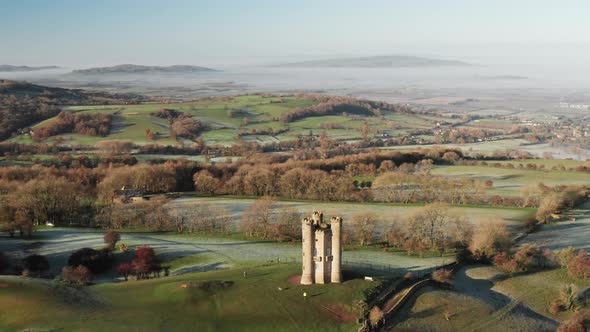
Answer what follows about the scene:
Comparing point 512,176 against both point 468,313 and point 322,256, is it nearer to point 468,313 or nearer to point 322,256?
point 468,313

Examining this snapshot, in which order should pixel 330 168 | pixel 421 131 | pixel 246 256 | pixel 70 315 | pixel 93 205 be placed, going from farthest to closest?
pixel 421 131
pixel 330 168
pixel 93 205
pixel 246 256
pixel 70 315

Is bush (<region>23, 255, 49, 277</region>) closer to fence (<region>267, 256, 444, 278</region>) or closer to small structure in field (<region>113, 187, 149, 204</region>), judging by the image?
fence (<region>267, 256, 444, 278</region>)

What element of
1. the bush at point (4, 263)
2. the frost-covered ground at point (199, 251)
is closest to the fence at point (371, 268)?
the frost-covered ground at point (199, 251)

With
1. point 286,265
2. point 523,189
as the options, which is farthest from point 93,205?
point 523,189

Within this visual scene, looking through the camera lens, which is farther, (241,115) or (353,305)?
(241,115)

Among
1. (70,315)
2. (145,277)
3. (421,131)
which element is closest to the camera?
(70,315)

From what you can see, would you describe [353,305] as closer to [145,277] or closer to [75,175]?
[145,277]


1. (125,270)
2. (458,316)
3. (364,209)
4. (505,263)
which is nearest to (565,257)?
(505,263)
